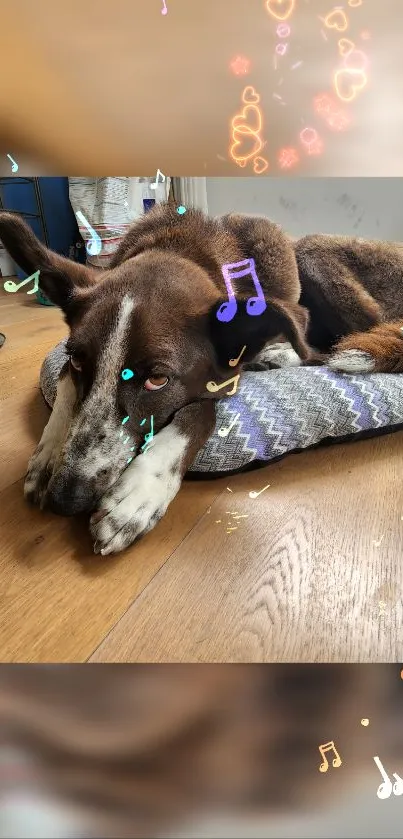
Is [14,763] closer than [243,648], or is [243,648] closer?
[14,763]

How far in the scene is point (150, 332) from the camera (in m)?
0.65

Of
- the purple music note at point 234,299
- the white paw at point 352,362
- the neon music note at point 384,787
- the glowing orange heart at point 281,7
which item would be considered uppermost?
the glowing orange heart at point 281,7

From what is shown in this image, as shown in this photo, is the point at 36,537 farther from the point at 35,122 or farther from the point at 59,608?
the point at 35,122

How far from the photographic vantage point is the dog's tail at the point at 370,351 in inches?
34.8

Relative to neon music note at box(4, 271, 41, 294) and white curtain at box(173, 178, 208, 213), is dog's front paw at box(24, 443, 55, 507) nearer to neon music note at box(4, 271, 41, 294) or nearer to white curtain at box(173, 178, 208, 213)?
neon music note at box(4, 271, 41, 294)

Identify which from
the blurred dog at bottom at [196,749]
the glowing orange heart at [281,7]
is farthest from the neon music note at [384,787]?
the glowing orange heart at [281,7]

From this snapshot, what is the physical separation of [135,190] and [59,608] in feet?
1.43

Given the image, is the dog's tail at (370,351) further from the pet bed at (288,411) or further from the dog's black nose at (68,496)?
the dog's black nose at (68,496)

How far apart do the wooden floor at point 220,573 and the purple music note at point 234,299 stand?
0.22m

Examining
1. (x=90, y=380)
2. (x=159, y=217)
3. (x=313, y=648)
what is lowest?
(x=313, y=648)

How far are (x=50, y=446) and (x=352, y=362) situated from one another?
0.50 metres

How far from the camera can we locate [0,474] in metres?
0.80

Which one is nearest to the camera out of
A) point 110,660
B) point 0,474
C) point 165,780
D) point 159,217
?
point 165,780

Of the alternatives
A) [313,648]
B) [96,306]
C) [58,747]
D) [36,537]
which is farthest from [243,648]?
[96,306]
